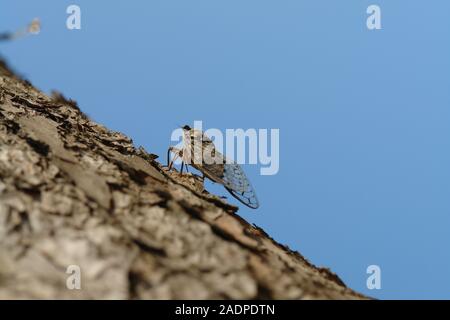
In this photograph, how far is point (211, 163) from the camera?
6504 mm

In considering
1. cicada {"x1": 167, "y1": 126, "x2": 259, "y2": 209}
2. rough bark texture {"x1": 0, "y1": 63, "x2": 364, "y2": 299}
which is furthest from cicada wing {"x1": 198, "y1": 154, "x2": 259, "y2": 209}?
rough bark texture {"x1": 0, "y1": 63, "x2": 364, "y2": 299}

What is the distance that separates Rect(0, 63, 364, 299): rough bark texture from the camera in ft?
9.55

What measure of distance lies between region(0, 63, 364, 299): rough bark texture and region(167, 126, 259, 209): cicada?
2.01 meters

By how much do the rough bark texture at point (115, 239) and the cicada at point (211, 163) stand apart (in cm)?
201

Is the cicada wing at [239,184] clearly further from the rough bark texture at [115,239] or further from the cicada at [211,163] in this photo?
the rough bark texture at [115,239]

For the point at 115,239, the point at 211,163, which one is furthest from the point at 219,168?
the point at 115,239

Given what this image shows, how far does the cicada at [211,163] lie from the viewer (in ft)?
20.9

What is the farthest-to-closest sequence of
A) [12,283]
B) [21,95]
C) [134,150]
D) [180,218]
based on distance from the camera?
1. [21,95]
2. [134,150]
3. [180,218]
4. [12,283]

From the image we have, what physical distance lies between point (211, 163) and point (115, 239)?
A: 3.48 meters

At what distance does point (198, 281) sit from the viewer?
3010 millimetres

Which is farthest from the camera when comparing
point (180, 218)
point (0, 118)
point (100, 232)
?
point (0, 118)

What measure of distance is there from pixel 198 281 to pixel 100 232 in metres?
0.67
